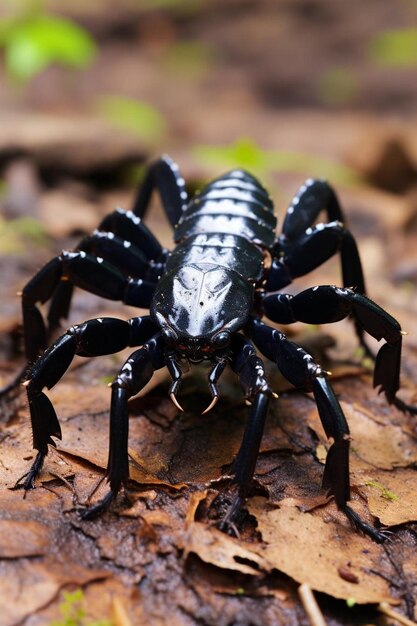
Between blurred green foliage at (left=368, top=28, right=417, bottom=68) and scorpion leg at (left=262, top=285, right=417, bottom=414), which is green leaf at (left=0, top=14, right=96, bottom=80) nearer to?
blurred green foliage at (left=368, top=28, right=417, bottom=68)

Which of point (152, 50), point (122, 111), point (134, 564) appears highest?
point (152, 50)

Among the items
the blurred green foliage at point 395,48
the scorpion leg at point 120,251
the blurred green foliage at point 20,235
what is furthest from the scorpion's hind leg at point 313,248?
the blurred green foliage at point 395,48

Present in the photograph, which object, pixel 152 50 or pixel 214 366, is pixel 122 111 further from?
pixel 214 366

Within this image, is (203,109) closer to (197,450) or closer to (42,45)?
(42,45)

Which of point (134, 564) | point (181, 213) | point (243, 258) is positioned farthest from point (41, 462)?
point (181, 213)

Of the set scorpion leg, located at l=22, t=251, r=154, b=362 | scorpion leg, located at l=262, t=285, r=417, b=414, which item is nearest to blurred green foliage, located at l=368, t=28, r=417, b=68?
scorpion leg, located at l=262, t=285, r=417, b=414

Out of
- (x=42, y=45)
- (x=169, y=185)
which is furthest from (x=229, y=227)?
(x=42, y=45)

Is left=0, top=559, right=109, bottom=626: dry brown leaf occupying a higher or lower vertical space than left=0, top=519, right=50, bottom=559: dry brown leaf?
lower
